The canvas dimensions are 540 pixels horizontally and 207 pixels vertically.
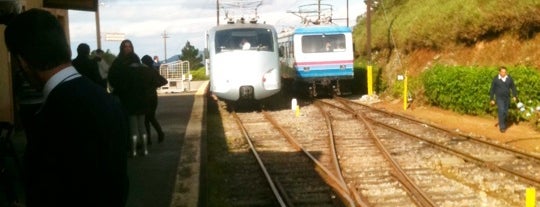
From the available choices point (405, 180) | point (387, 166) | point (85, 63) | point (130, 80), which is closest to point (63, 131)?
point (85, 63)

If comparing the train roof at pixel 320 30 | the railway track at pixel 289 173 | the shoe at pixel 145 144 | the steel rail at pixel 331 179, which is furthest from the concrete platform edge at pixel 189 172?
the train roof at pixel 320 30

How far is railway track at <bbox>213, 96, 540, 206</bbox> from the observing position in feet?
33.4

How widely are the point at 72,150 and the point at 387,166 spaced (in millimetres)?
10386

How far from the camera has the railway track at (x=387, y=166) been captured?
33.4ft

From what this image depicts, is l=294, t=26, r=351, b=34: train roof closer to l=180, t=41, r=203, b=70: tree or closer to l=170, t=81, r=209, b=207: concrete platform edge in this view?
l=170, t=81, r=209, b=207: concrete platform edge

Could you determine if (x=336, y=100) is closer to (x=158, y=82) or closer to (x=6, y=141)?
(x=158, y=82)

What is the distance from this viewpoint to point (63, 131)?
2.79 m

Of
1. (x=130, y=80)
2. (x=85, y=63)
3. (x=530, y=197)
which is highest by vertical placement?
(x=85, y=63)

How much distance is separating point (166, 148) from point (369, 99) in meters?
17.8

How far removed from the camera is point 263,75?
76.8ft

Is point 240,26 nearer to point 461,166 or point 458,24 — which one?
point 458,24

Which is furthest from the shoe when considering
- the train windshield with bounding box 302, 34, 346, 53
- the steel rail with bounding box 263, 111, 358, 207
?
the train windshield with bounding box 302, 34, 346, 53

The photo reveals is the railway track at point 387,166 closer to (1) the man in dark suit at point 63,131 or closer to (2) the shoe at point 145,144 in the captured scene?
(2) the shoe at point 145,144

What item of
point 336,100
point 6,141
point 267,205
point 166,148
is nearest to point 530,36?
point 336,100
